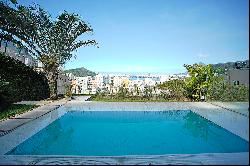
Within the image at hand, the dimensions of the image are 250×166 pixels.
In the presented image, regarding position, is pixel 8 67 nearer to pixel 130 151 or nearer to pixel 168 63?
pixel 130 151

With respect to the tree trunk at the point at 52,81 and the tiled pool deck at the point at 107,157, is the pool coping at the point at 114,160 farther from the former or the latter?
the tree trunk at the point at 52,81

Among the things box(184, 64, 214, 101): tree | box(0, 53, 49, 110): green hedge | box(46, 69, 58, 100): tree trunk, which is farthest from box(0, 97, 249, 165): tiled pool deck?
box(46, 69, 58, 100): tree trunk

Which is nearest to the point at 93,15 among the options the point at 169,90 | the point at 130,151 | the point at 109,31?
the point at 109,31

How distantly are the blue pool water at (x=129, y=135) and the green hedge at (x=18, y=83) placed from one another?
341cm

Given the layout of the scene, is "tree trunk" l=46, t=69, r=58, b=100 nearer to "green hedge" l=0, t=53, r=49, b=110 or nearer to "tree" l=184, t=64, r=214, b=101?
"green hedge" l=0, t=53, r=49, b=110

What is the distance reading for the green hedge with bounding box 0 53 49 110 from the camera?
49.0ft

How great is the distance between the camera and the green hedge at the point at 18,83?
14.9 meters

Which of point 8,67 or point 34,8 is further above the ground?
point 34,8

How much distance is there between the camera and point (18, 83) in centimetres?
1728

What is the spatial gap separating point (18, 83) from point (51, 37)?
452 centimetres

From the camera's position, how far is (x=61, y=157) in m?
6.32

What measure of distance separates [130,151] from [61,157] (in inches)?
85.2

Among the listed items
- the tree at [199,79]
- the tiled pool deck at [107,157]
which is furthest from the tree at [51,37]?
the tree at [199,79]

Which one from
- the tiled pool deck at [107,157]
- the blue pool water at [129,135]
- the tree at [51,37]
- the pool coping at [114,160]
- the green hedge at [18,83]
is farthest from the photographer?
the tree at [51,37]
